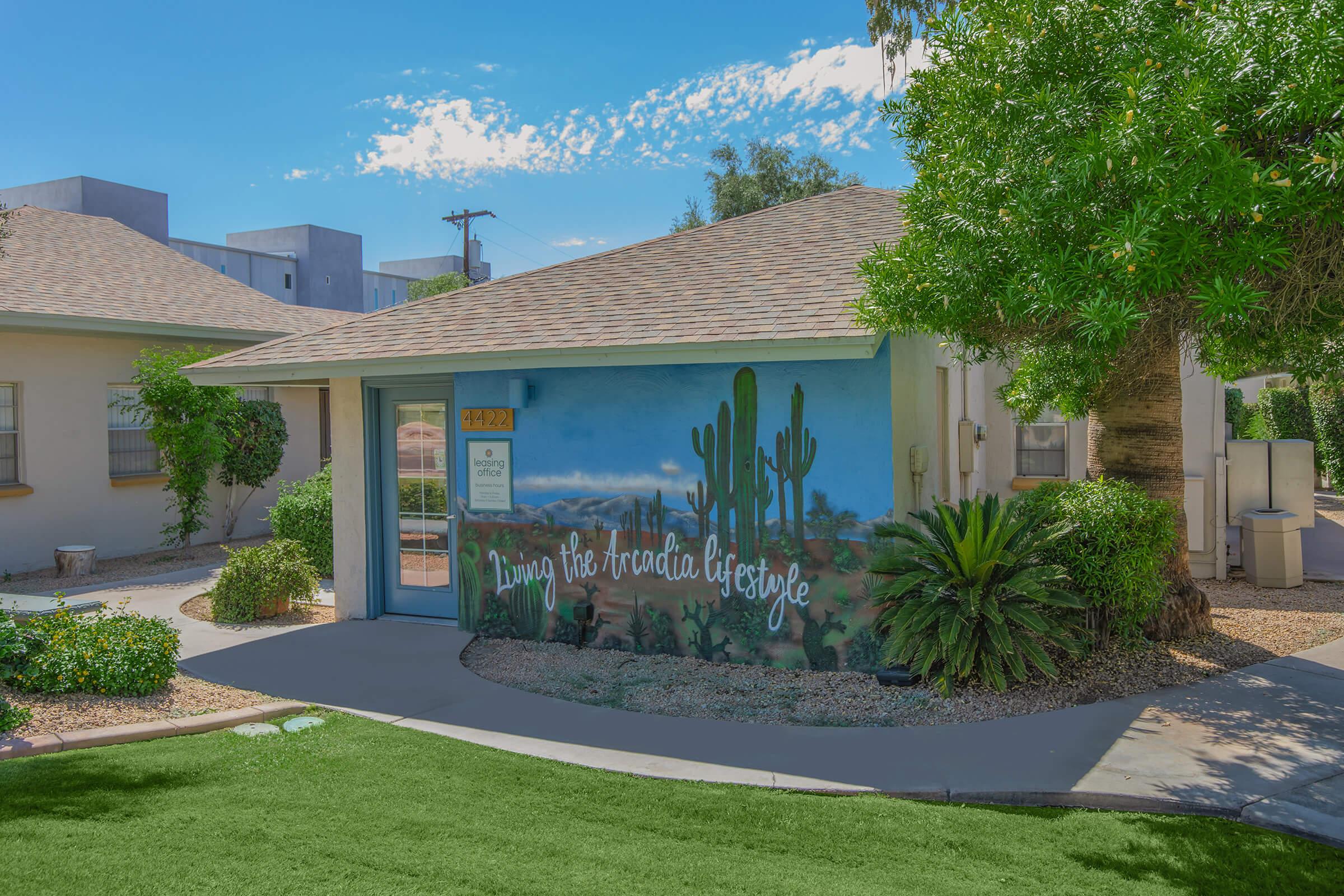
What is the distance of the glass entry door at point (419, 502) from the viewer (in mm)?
9547

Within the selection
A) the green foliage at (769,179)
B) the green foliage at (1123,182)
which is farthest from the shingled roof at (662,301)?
the green foliage at (769,179)

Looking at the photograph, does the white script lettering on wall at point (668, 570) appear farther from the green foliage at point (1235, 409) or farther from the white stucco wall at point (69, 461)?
the green foliage at point (1235, 409)

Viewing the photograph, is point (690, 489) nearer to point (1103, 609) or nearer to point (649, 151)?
point (1103, 609)

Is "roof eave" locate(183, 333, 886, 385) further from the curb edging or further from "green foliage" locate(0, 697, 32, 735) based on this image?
"green foliage" locate(0, 697, 32, 735)

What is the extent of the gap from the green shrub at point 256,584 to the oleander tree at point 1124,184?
23.3 feet

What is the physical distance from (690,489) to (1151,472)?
4293 millimetres

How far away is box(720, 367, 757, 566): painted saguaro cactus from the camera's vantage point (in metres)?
7.70

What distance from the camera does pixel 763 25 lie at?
56.0ft

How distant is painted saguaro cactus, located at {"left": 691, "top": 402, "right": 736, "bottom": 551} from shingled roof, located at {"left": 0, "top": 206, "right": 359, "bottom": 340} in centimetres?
969

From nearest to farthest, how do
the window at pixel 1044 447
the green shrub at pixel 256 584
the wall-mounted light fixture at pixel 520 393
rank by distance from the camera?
the wall-mounted light fixture at pixel 520 393 → the green shrub at pixel 256 584 → the window at pixel 1044 447

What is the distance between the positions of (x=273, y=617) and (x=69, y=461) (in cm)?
589

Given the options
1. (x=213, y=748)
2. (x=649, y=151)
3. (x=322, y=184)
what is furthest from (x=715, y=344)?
(x=322, y=184)

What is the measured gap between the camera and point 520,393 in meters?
8.66

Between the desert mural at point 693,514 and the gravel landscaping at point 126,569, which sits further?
the gravel landscaping at point 126,569
